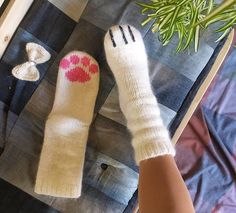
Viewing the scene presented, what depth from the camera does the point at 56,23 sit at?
0.90m

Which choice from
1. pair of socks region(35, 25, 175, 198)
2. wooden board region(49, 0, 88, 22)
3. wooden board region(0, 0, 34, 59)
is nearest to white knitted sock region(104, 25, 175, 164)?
pair of socks region(35, 25, 175, 198)

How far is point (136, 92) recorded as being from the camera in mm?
825

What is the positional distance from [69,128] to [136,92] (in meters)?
0.18

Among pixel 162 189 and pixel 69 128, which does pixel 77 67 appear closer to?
pixel 69 128

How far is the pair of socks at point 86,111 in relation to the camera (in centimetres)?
76

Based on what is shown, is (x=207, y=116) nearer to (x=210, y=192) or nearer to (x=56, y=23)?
(x=210, y=192)

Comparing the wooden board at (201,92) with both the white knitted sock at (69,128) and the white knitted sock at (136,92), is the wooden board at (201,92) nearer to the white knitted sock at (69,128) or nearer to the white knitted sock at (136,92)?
the white knitted sock at (136,92)

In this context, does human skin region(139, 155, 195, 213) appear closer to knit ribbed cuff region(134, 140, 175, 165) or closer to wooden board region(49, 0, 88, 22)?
knit ribbed cuff region(134, 140, 175, 165)

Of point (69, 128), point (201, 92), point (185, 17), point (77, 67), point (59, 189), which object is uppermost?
point (185, 17)

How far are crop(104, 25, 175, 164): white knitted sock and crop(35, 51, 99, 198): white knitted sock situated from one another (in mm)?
64

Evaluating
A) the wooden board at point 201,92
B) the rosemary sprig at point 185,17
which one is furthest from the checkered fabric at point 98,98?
the rosemary sprig at point 185,17

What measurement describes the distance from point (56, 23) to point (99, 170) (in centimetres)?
38

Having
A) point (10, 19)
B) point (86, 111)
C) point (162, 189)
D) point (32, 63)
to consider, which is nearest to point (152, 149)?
point (162, 189)

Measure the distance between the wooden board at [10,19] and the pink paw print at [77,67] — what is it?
5.8 inches
